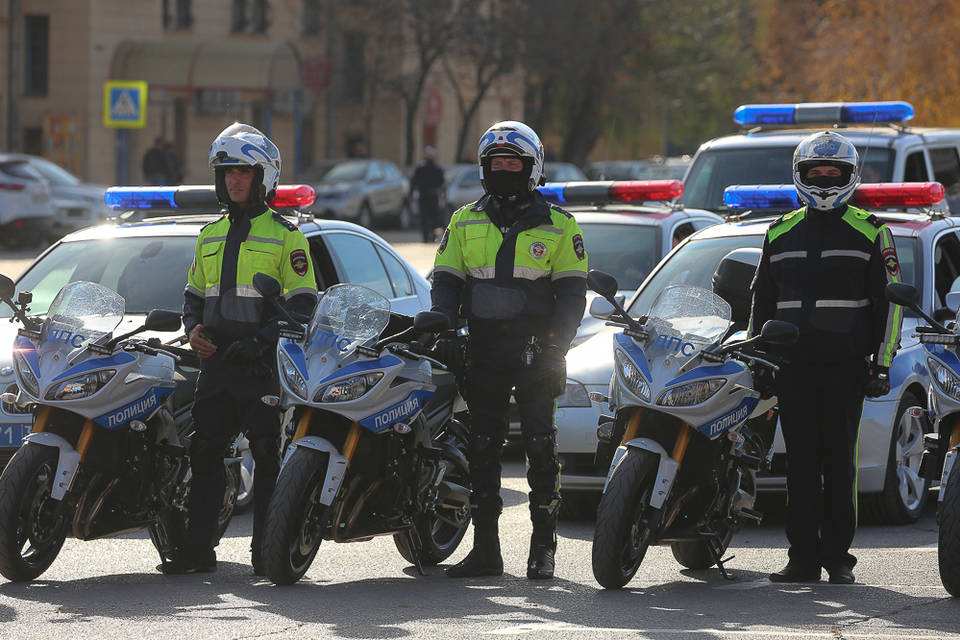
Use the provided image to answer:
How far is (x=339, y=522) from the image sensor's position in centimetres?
722

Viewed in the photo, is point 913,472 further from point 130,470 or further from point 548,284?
point 130,470

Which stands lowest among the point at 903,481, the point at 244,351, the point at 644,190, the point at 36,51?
the point at 903,481

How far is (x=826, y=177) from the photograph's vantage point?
7477 mm

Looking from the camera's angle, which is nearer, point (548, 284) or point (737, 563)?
point (548, 284)

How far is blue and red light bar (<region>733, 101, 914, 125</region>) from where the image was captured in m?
14.4

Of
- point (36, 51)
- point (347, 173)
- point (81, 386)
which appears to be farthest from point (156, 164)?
point (81, 386)

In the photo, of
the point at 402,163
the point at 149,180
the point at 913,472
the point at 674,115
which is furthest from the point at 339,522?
the point at 674,115

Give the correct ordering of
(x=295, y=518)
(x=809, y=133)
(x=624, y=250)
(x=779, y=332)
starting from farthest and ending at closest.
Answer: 1. (x=809, y=133)
2. (x=624, y=250)
3. (x=779, y=332)
4. (x=295, y=518)

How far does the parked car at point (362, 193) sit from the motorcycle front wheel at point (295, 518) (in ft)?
93.0

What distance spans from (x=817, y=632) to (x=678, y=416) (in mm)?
1157

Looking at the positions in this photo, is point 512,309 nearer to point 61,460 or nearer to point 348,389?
point 348,389

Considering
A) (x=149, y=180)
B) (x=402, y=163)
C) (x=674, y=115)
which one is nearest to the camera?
(x=149, y=180)

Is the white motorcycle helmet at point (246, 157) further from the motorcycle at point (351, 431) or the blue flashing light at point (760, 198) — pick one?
the blue flashing light at point (760, 198)

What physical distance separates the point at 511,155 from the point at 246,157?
1.15 metres
